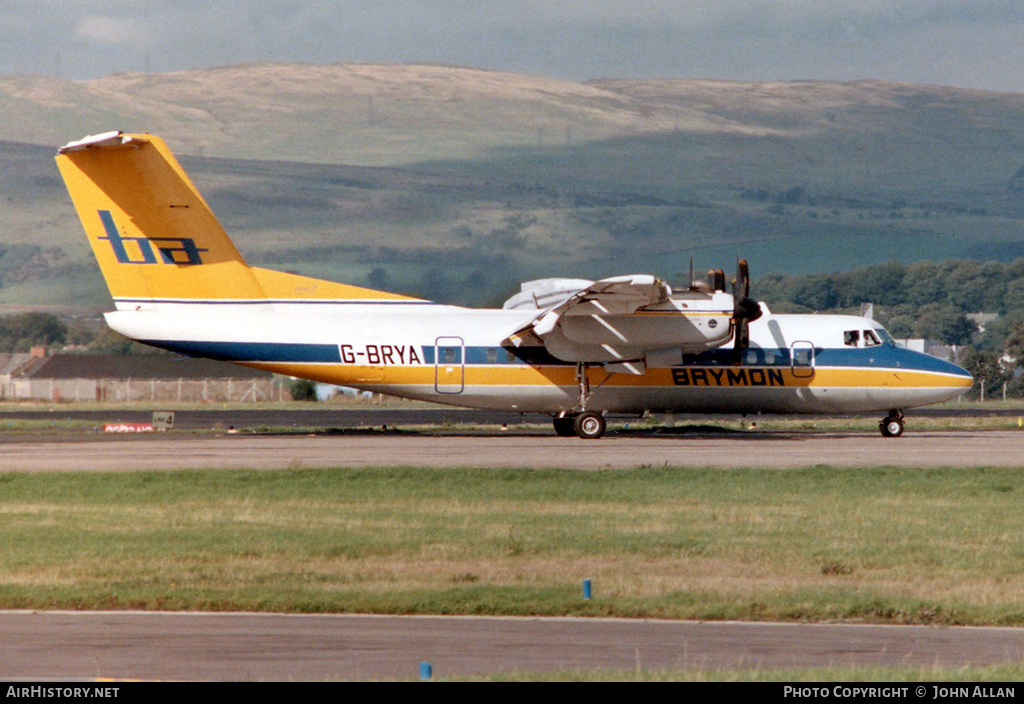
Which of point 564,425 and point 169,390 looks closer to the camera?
point 564,425

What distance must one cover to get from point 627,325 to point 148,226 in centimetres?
1436

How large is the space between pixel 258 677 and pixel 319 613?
3.38 metres

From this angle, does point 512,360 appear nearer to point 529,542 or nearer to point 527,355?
point 527,355

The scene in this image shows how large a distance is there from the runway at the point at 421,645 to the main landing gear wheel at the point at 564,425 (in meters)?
25.9

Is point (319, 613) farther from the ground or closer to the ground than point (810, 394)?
closer to the ground

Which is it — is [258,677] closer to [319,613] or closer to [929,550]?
[319,613]

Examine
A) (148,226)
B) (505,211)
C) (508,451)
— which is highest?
(505,211)

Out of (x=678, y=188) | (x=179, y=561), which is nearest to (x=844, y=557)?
(x=179, y=561)

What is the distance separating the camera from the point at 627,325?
118 ft

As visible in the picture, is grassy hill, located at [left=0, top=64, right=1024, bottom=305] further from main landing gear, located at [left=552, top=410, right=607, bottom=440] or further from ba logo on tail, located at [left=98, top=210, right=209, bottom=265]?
ba logo on tail, located at [left=98, top=210, right=209, bottom=265]

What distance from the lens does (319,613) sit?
13.6m

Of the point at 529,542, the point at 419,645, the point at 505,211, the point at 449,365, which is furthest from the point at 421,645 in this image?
the point at 505,211

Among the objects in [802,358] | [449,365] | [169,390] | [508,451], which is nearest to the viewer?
[508,451]
